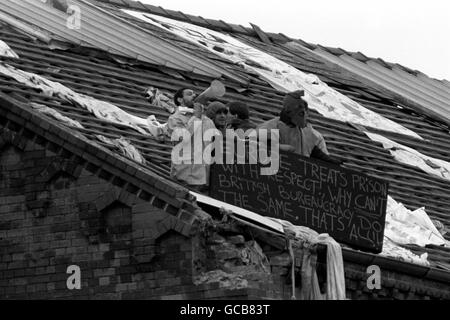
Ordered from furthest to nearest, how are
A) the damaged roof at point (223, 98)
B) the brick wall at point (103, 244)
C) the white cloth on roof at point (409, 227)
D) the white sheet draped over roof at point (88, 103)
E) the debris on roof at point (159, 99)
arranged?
the debris on roof at point (159, 99)
the white cloth on roof at point (409, 227)
the white sheet draped over roof at point (88, 103)
the damaged roof at point (223, 98)
the brick wall at point (103, 244)

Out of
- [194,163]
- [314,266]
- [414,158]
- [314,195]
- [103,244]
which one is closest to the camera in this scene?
[103,244]

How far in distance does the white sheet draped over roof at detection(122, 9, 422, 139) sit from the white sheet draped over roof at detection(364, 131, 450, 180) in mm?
727

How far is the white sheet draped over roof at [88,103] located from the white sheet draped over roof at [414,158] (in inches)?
230

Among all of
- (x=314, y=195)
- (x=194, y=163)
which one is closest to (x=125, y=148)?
(x=194, y=163)

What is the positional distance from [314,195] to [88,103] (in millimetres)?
3822

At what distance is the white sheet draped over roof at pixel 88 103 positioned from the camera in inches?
1161

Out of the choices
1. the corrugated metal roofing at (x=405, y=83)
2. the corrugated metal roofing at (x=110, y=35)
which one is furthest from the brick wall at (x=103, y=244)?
the corrugated metal roofing at (x=405, y=83)

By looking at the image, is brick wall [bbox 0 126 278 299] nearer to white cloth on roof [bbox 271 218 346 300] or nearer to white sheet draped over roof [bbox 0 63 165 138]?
white cloth on roof [bbox 271 218 346 300]

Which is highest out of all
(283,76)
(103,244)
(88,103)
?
(283,76)

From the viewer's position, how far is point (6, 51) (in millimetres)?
30844

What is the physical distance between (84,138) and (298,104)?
2991 millimetres

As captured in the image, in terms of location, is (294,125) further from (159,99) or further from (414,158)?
(414,158)

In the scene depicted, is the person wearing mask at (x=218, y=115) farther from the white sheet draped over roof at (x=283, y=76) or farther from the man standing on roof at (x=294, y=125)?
the white sheet draped over roof at (x=283, y=76)
